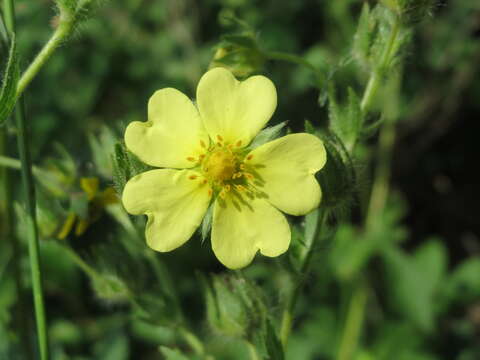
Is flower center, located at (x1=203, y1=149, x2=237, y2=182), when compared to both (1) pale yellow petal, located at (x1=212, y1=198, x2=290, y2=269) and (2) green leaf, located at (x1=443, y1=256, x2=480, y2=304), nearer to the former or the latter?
(1) pale yellow petal, located at (x1=212, y1=198, x2=290, y2=269)

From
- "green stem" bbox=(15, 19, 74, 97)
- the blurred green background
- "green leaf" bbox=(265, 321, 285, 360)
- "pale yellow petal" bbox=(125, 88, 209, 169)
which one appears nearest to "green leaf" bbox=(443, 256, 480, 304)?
the blurred green background

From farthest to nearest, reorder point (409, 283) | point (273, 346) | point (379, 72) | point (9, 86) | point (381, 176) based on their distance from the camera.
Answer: point (381, 176) → point (409, 283) → point (379, 72) → point (273, 346) → point (9, 86)

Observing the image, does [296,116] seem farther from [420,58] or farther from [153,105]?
[153,105]

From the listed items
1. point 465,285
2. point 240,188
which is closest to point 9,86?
point 240,188

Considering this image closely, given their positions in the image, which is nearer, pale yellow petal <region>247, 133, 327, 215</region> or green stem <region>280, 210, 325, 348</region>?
pale yellow petal <region>247, 133, 327, 215</region>

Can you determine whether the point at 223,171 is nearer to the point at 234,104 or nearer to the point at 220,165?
the point at 220,165

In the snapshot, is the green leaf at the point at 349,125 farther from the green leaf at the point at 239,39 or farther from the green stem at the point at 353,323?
the green stem at the point at 353,323

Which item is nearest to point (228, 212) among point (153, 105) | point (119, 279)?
point (153, 105)
